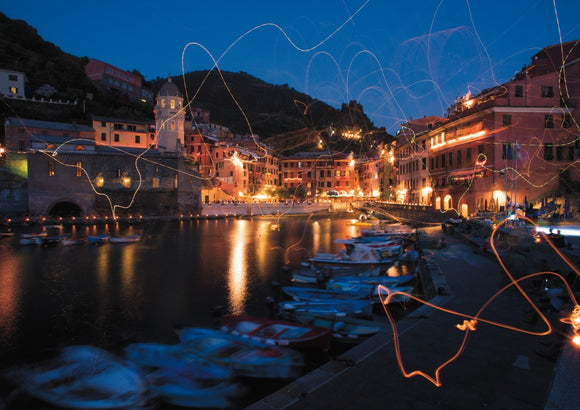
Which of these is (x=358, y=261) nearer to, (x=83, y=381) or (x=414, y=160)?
(x=83, y=381)

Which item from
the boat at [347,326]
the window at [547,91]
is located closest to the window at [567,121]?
the window at [547,91]

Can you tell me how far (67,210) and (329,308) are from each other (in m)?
55.8

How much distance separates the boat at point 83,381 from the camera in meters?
8.62

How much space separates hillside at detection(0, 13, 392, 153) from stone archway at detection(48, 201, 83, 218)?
59.5 feet

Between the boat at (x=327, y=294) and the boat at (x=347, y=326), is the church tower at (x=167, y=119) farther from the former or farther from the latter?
the boat at (x=347, y=326)

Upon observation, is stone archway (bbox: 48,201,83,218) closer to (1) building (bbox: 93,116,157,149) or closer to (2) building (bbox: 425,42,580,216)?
(1) building (bbox: 93,116,157,149)

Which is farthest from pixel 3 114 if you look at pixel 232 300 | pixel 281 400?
pixel 281 400

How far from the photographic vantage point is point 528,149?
101 ft

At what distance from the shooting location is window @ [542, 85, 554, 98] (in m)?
30.9

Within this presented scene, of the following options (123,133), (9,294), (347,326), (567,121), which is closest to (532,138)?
(567,121)

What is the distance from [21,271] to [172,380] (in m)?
20.6

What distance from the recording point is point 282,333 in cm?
1067

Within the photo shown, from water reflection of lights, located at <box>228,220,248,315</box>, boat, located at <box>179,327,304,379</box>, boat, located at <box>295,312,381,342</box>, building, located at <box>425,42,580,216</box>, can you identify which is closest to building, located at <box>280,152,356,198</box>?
water reflection of lights, located at <box>228,220,248,315</box>

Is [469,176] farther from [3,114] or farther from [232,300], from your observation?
[3,114]
